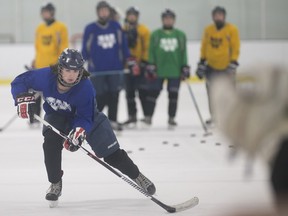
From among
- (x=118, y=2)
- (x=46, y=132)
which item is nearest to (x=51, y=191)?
(x=46, y=132)

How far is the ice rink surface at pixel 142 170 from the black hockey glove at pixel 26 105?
44 cm

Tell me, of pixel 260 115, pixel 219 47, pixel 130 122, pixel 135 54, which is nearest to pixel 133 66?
pixel 135 54

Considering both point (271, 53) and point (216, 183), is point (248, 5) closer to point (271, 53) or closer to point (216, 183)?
point (271, 53)

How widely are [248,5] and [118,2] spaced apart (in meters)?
1.91

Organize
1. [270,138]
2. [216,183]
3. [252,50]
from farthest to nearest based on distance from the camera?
[252,50] → [216,183] → [270,138]

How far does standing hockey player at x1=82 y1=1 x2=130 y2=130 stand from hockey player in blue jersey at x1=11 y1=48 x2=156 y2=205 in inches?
112

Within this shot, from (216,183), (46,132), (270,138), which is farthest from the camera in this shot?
(216,183)

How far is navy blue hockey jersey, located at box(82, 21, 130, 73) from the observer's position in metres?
6.30

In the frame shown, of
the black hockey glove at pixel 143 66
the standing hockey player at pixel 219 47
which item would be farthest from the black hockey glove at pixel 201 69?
the black hockey glove at pixel 143 66

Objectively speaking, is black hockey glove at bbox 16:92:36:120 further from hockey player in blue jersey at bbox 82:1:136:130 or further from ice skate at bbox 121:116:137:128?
ice skate at bbox 121:116:137:128

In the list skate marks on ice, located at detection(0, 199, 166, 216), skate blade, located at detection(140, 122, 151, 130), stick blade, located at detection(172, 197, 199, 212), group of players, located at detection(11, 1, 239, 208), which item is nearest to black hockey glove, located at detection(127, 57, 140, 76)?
group of players, located at detection(11, 1, 239, 208)

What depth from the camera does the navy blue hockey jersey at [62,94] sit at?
3.26 metres

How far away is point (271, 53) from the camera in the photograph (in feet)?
32.4

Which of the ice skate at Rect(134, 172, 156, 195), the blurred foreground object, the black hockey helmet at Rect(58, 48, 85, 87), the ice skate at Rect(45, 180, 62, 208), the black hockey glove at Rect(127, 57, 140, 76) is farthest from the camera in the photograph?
the black hockey glove at Rect(127, 57, 140, 76)
